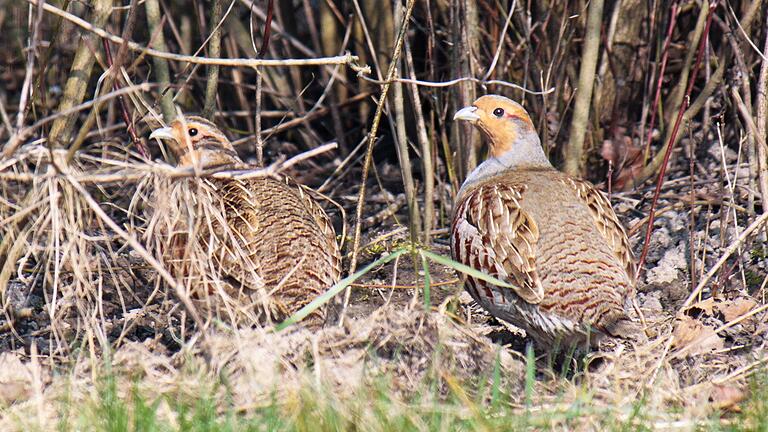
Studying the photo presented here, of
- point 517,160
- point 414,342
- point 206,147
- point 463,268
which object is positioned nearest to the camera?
point 463,268

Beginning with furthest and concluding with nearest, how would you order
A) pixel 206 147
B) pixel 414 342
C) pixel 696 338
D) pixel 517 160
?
pixel 206 147 → pixel 517 160 → pixel 696 338 → pixel 414 342

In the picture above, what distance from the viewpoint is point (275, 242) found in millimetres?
4914

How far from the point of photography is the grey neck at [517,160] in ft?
18.2

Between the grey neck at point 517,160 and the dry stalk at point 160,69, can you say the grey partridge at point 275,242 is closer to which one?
the dry stalk at point 160,69

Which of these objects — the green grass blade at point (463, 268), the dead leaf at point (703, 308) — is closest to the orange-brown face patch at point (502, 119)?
the green grass blade at point (463, 268)

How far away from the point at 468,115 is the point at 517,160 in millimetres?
371

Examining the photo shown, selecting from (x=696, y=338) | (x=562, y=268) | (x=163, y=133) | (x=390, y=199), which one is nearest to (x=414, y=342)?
(x=562, y=268)

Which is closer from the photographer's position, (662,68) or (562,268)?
(562,268)

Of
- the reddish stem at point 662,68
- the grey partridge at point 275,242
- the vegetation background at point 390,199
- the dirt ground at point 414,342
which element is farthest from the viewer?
the reddish stem at point 662,68

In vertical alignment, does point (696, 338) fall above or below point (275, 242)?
below

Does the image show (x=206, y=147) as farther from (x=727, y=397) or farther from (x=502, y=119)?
(x=727, y=397)

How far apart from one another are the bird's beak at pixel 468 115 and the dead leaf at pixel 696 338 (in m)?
1.58

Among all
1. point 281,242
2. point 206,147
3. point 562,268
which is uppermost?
point 206,147

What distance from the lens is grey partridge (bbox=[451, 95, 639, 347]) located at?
14.7 ft
